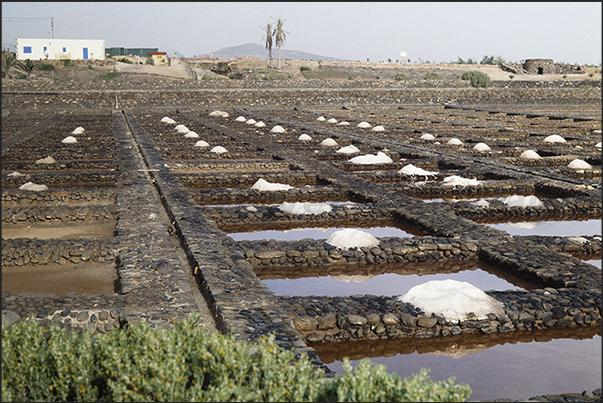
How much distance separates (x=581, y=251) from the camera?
6293mm

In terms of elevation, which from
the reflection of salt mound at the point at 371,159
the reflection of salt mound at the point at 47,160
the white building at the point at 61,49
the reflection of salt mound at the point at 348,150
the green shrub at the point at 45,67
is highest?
the white building at the point at 61,49

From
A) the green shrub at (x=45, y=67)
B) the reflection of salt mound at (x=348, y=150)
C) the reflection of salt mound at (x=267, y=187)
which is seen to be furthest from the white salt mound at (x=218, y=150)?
the green shrub at (x=45, y=67)

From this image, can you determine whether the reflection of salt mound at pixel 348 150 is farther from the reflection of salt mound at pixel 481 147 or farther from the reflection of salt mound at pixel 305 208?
the reflection of salt mound at pixel 305 208

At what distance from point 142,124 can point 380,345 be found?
1596 centimetres

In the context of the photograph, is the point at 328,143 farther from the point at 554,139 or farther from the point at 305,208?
the point at 305,208

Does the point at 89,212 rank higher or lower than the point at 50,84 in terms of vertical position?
lower

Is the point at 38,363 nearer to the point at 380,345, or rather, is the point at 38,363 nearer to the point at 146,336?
the point at 146,336

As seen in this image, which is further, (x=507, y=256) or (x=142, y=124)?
(x=142, y=124)

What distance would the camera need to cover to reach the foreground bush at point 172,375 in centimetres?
241

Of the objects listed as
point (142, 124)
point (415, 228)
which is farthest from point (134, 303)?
point (142, 124)

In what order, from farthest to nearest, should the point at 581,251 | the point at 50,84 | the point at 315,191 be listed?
the point at 50,84
the point at 315,191
the point at 581,251

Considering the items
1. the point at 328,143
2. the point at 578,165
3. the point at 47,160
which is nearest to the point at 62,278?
the point at 47,160

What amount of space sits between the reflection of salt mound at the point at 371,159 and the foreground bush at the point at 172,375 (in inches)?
353

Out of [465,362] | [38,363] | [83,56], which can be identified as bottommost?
[465,362]
